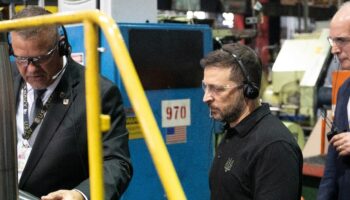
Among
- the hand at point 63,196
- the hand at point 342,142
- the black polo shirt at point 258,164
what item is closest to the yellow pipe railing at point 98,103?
the hand at point 63,196

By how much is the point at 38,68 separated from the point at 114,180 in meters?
0.55

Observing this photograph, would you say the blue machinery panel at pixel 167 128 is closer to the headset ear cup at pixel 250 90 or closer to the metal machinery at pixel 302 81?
the headset ear cup at pixel 250 90

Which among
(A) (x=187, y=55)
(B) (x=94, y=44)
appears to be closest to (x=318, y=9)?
(A) (x=187, y=55)

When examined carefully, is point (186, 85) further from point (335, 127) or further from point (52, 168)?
point (52, 168)

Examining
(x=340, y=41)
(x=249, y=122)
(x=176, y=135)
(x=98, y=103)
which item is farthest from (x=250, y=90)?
(x=176, y=135)

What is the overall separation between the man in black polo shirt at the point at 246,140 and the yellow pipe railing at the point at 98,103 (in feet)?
3.14

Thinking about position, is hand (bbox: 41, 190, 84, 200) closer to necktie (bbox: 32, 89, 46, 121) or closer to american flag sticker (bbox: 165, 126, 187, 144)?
necktie (bbox: 32, 89, 46, 121)

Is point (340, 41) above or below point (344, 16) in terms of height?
below

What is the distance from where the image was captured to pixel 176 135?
11.1 ft

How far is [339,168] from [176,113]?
118 cm

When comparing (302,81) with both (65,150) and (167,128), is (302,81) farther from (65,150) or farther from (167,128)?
(65,150)

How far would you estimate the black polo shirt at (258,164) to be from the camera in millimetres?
1971

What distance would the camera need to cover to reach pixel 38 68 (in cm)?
200

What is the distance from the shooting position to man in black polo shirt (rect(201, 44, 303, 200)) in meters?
1.98
